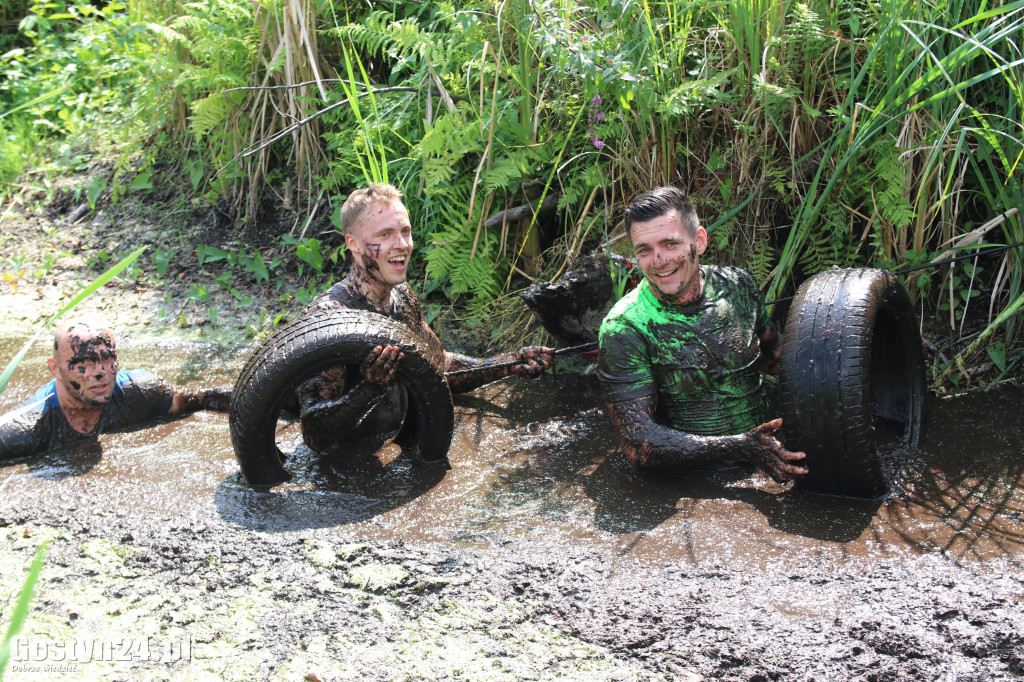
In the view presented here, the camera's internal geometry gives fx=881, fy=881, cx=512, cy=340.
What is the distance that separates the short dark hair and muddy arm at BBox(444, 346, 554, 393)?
98cm

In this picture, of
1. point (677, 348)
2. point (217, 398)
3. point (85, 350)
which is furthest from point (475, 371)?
point (85, 350)

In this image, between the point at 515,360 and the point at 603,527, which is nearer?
the point at 603,527

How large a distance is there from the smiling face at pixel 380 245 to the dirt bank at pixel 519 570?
3.12 ft

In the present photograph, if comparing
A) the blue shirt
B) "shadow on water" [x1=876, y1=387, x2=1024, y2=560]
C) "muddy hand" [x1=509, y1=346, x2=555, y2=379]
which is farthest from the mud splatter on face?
"shadow on water" [x1=876, y1=387, x2=1024, y2=560]

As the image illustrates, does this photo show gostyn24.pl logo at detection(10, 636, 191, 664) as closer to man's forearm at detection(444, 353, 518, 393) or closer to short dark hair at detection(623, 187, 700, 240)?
man's forearm at detection(444, 353, 518, 393)

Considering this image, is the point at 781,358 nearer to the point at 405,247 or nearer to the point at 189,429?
the point at 405,247

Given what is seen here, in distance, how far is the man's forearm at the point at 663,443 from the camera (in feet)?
12.0

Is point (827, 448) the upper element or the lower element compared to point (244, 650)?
upper

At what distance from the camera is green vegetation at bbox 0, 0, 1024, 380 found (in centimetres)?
450

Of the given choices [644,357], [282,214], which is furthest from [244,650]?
[282,214]

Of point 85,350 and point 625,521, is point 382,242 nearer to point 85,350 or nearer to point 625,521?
point 85,350

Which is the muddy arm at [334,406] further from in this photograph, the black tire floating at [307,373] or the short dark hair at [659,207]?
the short dark hair at [659,207]

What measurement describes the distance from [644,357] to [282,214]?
3.97m

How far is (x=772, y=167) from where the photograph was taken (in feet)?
16.1
